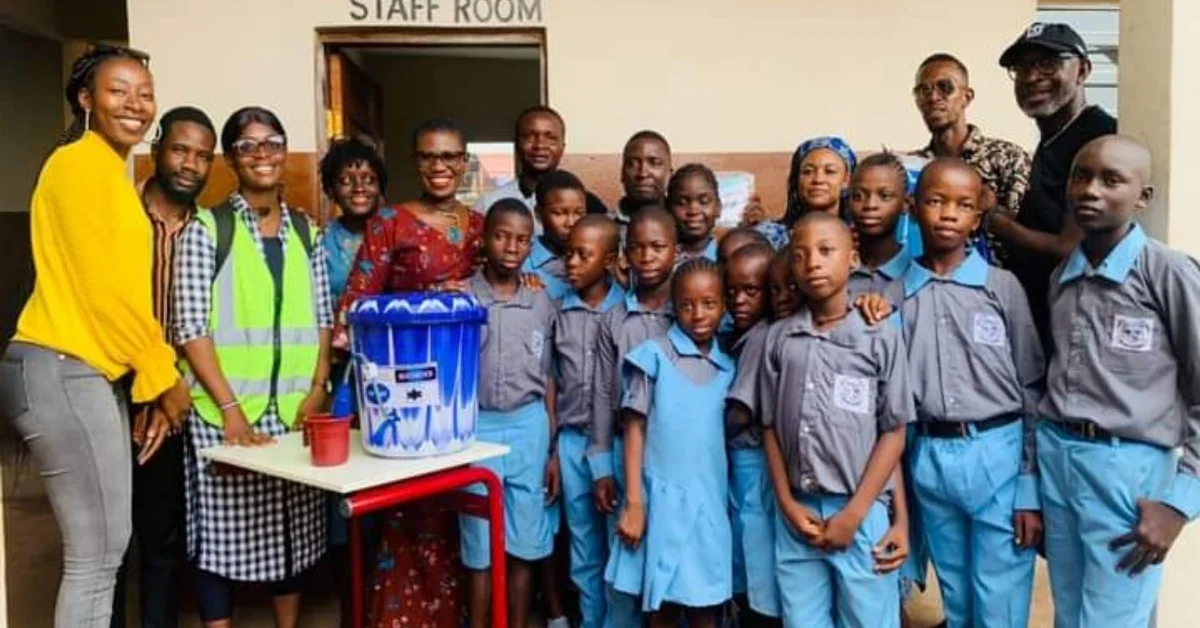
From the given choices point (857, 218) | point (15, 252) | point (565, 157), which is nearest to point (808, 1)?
point (565, 157)

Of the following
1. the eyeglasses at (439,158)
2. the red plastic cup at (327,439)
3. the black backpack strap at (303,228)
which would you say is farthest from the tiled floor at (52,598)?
the eyeglasses at (439,158)

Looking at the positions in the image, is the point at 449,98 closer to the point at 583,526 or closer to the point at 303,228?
the point at 303,228

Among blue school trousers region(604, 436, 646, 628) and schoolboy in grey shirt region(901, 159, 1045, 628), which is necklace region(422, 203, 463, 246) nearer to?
blue school trousers region(604, 436, 646, 628)

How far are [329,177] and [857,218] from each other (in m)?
1.87

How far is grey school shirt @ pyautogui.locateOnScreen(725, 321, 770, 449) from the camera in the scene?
2369 millimetres

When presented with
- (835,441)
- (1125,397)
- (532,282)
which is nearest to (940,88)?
(1125,397)

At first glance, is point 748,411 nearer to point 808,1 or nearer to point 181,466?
point 181,466

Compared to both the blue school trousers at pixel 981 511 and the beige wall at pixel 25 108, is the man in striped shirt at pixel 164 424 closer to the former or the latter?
the blue school trousers at pixel 981 511

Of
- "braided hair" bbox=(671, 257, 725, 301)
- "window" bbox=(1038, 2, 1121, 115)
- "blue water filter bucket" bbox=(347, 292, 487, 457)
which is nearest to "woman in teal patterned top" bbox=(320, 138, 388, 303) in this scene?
"blue water filter bucket" bbox=(347, 292, 487, 457)

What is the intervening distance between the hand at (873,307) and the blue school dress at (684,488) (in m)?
0.43

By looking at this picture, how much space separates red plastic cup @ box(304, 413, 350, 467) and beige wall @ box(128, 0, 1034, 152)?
2.20 metres

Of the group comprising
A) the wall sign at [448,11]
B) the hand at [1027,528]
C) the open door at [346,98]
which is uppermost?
the wall sign at [448,11]

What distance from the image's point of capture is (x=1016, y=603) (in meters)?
2.30

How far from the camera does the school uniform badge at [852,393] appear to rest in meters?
2.22
